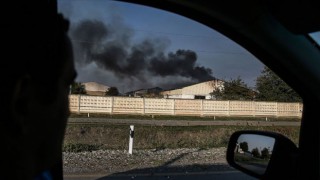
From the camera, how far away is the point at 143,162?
1091 centimetres

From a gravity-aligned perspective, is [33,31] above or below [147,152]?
above

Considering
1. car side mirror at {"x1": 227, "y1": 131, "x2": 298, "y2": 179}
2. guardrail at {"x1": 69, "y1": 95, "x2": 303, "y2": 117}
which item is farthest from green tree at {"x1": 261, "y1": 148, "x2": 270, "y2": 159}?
guardrail at {"x1": 69, "y1": 95, "x2": 303, "y2": 117}

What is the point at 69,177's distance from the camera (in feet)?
27.2

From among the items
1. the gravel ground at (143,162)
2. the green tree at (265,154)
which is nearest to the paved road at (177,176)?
the gravel ground at (143,162)

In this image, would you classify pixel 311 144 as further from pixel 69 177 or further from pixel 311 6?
pixel 69 177

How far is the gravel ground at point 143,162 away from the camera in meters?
9.45

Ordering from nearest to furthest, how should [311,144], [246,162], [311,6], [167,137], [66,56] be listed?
[66,56] → [311,6] → [311,144] → [246,162] → [167,137]

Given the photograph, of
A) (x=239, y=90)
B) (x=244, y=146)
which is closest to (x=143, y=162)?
(x=239, y=90)

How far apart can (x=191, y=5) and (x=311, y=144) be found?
0.72 metres

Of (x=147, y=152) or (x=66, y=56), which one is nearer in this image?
(x=66, y=56)

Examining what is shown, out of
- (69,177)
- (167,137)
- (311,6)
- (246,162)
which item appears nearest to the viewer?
(311,6)

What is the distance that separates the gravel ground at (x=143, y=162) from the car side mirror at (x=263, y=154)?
6.50 m

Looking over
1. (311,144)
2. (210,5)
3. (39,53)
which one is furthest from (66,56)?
(311,144)

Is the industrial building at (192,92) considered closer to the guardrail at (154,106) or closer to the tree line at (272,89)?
the guardrail at (154,106)
